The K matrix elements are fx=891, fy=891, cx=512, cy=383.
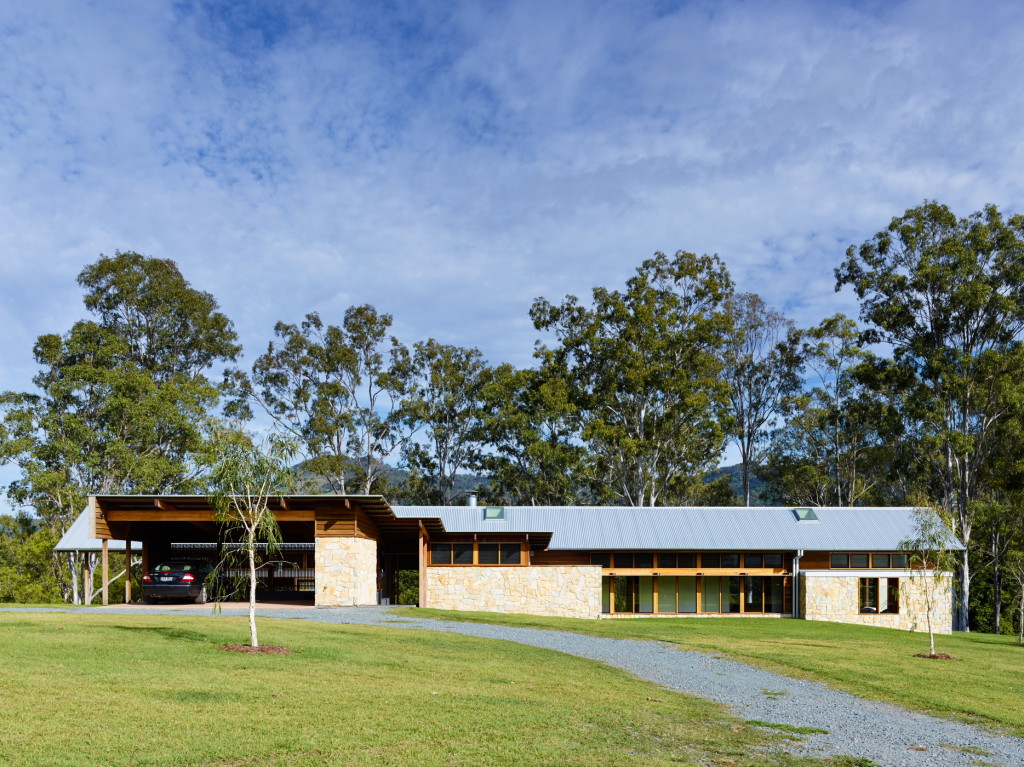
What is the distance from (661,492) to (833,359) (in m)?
11.6

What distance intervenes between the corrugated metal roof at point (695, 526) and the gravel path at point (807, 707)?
13748 mm

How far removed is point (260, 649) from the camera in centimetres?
1362

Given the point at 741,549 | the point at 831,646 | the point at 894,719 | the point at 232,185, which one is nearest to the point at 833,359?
the point at 741,549

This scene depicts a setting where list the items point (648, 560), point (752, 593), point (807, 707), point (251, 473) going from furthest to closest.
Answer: point (752, 593) < point (648, 560) < point (251, 473) < point (807, 707)

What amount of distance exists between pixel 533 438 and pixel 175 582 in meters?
23.6

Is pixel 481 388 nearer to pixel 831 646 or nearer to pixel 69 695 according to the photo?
pixel 831 646

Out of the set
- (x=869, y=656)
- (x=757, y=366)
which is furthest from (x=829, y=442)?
(x=869, y=656)

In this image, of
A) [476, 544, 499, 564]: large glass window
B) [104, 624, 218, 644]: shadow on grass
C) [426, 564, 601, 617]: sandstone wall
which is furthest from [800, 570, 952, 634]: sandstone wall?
[104, 624, 218, 644]: shadow on grass

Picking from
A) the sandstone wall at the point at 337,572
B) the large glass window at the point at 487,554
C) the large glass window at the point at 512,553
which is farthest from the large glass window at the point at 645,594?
the sandstone wall at the point at 337,572

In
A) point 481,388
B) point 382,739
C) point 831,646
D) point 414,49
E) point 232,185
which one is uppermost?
point 414,49

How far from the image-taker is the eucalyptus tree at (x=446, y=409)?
49.0m

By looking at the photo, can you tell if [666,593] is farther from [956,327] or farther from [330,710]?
[330,710]

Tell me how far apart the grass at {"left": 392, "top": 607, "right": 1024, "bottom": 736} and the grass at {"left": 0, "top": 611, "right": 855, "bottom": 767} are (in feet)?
11.8

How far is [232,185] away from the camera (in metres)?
25.9
